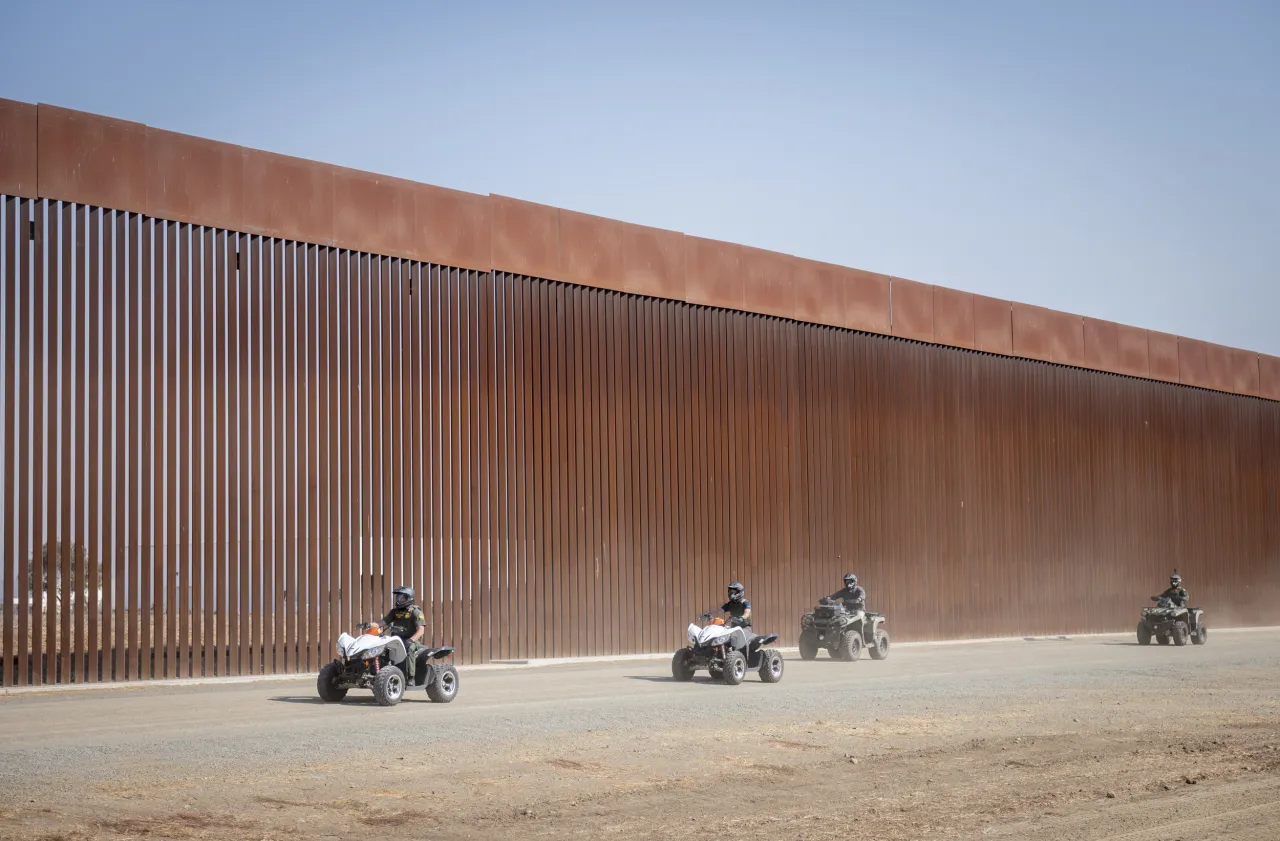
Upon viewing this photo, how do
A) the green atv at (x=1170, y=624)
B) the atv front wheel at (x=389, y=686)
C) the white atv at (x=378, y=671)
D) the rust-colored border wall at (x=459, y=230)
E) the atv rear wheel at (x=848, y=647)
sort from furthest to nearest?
the green atv at (x=1170, y=624), the atv rear wheel at (x=848, y=647), the rust-colored border wall at (x=459, y=230), the white atv at (x=378, y=671), the atv front wheel at (x=389, y=686)

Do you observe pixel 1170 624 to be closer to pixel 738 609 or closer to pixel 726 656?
pixel 738 609

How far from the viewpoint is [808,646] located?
93.2 ft

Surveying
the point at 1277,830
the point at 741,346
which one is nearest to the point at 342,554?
the point at 741,346

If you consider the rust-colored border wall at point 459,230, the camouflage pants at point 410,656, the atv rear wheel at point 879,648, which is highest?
the rust-colored border wall at point 459,230

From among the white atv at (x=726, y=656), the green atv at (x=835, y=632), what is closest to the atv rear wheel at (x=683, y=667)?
the white atv at (x=726, y=656)

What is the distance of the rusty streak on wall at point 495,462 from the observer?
22.8 m

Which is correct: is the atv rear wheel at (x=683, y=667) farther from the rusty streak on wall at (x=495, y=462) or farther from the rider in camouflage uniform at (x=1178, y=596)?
the rider in camouflage uniform at (x=1178, y=596)

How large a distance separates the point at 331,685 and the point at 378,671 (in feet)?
3.07

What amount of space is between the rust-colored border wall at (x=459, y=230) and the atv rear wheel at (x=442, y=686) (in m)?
11.0

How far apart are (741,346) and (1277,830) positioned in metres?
26.5

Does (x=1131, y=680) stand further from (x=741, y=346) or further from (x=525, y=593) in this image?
(x=741, y=346)

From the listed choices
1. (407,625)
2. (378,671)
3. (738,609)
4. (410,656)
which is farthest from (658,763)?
(738,609)

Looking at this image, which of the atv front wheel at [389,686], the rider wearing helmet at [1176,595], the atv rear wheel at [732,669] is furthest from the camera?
the rider wearing helmet at [1176,595]

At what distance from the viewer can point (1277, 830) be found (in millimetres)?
9273
